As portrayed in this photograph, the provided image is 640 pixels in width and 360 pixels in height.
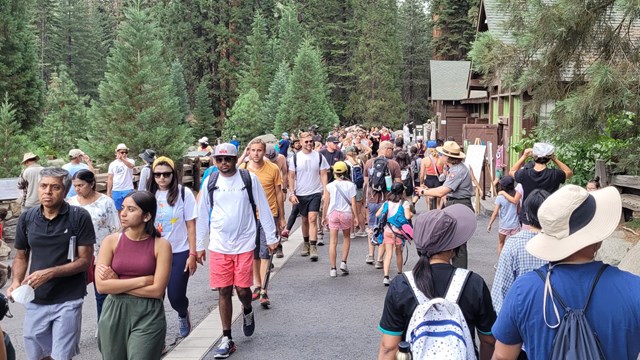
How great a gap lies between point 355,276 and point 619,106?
4244 mm

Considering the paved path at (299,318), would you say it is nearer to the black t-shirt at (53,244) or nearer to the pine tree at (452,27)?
the black t-shirt at (53,244)

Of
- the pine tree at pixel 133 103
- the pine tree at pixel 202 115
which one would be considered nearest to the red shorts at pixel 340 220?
the pine tree at pixel 133 103

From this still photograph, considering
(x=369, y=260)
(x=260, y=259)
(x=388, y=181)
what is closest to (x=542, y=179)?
(x=388, y=181)

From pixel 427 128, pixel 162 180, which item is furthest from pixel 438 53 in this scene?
pixel 162 180

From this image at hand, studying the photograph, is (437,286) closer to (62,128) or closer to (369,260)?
(369,260)

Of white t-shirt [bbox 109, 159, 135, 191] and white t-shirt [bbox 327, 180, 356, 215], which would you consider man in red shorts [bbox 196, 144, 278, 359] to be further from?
white t-shirt [bbox 109, 159, 135, 191]

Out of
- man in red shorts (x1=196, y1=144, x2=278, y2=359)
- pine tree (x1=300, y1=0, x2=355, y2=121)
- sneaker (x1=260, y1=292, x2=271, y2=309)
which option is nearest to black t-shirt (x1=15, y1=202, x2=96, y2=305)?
man in red shorts (x1=196, y1=144, x2=278, y2=359)

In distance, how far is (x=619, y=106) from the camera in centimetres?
923

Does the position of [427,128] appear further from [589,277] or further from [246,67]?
[589,277]

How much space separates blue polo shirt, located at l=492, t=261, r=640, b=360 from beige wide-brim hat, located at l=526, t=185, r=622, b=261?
0.08 m

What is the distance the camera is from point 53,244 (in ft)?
15.9

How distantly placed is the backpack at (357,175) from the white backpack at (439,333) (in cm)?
937

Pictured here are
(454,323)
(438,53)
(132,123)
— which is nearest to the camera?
(454,323)

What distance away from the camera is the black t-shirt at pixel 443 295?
3.16 metres
